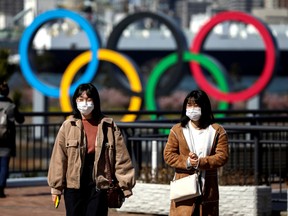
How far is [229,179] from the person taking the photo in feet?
42.0

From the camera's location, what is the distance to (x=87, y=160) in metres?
8.70

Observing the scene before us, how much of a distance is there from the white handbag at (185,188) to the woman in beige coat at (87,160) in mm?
382

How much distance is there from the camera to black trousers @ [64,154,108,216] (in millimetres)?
8664

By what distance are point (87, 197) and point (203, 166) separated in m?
0.99

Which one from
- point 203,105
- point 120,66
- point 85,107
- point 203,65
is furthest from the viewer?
point 120,66

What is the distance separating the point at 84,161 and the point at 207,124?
1.08 meters

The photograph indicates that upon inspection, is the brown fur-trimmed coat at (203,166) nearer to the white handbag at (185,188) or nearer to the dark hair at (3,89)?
the white handbag at (185,188)

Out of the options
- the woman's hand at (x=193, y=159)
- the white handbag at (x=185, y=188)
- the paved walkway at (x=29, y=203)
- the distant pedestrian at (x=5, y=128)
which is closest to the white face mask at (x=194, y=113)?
the woman's hand at (x=193, y=159)

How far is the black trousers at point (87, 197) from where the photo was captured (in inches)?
341

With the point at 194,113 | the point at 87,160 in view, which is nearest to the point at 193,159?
the point at 194,113

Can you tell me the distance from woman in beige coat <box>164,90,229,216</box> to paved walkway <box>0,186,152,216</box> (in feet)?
13.3

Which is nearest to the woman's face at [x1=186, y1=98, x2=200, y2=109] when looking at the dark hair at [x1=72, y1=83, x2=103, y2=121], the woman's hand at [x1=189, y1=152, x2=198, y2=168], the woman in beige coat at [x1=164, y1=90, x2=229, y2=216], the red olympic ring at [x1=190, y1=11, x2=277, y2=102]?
the woman in beige coat at [x1=164, y1=90, x2=229, y2=216]

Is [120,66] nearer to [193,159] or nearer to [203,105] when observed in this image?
[203,105]

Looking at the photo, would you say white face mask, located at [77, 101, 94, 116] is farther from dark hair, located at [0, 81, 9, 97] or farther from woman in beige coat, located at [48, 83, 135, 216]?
dark hair, located at [0, 81, 9, 97]
